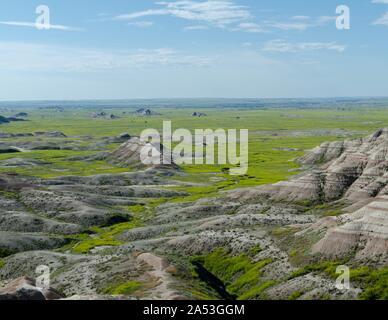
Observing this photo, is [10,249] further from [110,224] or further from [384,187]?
[384,187]

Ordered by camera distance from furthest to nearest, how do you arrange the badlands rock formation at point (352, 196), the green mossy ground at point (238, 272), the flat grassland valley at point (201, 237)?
the badlands rock formation at point (352, 196)
the green mossy ground at point (238, 272)
the flat grassland valley at point (201, 237)

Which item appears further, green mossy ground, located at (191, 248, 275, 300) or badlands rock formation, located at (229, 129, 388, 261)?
badlands rock formation, located at (229, 129, 388, 261)

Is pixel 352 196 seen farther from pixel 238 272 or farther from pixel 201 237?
pixel 238 272

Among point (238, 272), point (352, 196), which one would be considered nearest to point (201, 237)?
point (238, 272)

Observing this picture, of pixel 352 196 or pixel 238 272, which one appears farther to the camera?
pixel 352 196

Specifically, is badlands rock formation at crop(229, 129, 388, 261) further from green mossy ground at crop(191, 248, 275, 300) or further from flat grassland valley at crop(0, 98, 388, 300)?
green mossy ground at crop(191, 248, 275, 300)

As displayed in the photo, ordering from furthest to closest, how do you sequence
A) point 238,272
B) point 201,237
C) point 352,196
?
point 352,196 < point 201,237 < point 238,272

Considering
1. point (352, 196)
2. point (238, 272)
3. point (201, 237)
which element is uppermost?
point (352, 196)

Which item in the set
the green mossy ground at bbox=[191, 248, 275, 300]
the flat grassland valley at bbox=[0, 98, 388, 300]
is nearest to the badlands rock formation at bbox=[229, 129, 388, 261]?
the flat grassland valley at bbox=[0, 98, 388, 300]

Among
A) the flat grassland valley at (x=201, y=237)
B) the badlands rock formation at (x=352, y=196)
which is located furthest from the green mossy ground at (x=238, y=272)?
the badlands rock formation at (x=352, y=196)

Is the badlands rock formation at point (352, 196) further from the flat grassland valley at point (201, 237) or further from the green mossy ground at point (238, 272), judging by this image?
the green mossy ground at point (238, 272)

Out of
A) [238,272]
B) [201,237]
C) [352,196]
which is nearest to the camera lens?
[238,272]
